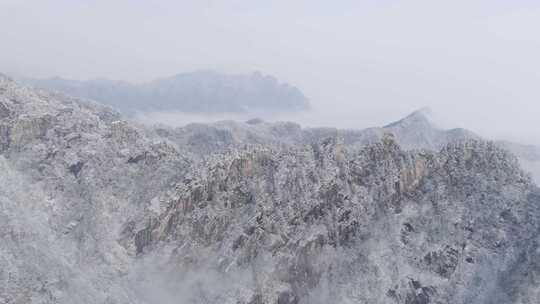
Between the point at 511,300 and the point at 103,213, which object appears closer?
the point at 511,300

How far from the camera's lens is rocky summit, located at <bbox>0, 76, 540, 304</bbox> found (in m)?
117

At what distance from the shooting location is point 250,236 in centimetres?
12531

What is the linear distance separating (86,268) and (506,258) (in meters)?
91.4

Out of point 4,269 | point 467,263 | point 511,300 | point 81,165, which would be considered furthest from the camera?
point 81,165

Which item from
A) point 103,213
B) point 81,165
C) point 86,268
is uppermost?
point 81,165

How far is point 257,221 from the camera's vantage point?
12781 cm

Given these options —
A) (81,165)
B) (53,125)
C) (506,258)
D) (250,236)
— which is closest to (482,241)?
(506,258)

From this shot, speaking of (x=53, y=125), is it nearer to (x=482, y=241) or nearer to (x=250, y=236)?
(x=250, y=236)

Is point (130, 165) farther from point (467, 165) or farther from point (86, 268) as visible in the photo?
point (467, 165)

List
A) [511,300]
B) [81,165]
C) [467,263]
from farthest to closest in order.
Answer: [81,165], [467,263], [511,300]

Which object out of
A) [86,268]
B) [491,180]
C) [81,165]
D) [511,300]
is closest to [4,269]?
[86,268]

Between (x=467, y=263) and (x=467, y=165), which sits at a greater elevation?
(x=467, y=165)

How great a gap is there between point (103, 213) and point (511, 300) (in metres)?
90.9

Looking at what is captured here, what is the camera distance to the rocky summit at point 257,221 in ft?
384
